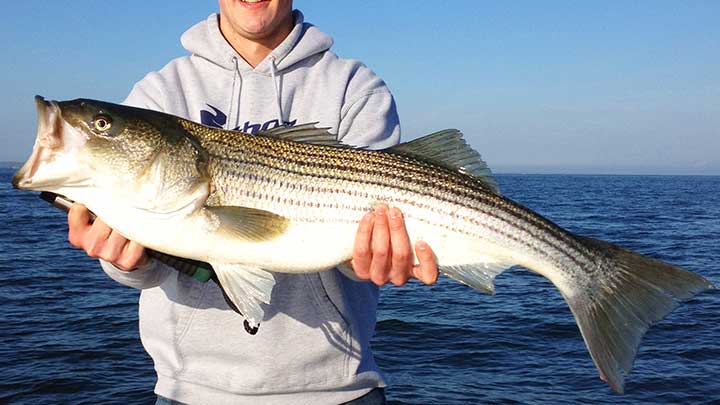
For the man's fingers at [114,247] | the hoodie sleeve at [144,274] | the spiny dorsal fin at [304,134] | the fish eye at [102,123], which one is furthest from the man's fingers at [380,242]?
the fish eye at [102,123]

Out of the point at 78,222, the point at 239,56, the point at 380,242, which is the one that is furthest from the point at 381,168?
the point at 78,222

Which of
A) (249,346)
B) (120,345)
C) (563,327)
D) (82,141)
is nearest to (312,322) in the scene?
(249,346)

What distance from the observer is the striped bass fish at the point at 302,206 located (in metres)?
3.96

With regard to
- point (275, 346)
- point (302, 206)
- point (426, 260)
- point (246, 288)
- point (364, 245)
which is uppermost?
point (302, 206)

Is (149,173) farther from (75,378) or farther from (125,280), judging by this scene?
(75,378)

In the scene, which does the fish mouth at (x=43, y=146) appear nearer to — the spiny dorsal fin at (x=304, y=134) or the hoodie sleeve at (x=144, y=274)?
the hoodie sleeve at (x=144, y=274)

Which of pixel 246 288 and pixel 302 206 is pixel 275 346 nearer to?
pixel 246 288

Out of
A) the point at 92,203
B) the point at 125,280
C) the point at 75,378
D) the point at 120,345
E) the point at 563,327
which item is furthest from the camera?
the point at 563,327

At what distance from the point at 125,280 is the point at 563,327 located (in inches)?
516

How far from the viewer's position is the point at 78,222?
3.98 m

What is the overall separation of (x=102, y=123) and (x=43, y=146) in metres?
0.37

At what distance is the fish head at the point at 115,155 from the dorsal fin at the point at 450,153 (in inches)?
54.3

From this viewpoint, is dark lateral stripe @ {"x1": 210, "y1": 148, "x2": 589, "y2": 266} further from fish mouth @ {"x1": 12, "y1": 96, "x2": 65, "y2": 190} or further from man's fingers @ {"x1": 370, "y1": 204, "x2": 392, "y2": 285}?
fish mouth @ {"x1": 12, "y1": 96, "x2": 65, "y2": 190}

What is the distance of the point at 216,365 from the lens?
4.37 m
